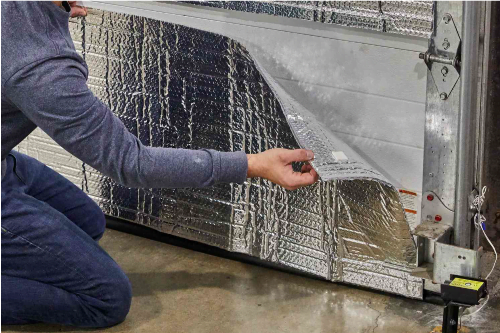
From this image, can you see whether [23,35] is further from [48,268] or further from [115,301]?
[115,301]

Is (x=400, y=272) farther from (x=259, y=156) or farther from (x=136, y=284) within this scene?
(x=136, y=284)

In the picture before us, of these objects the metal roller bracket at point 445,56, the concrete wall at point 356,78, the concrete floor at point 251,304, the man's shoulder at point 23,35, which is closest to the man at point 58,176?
the man's shoulder at point 23,35

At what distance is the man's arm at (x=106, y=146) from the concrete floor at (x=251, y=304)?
569 mm

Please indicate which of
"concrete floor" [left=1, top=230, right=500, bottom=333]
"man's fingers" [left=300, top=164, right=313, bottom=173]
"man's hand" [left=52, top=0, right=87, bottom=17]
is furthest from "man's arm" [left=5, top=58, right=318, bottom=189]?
"man's hand" [left=52, top=0, right=87, bottom=17]

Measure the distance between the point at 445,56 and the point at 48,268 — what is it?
1.26 metres

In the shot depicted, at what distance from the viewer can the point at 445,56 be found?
6.99ft

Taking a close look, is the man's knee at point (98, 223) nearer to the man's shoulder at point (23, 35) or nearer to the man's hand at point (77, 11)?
the man's hand at point (77, 11)

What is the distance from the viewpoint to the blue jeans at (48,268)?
2.21 m

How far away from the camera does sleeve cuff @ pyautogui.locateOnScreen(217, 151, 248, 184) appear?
1983 millimetres

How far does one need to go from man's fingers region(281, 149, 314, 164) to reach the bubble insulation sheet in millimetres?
67

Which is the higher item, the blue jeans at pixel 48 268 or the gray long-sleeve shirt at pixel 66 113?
the gray long-sleeve shirt at pixel 66 113

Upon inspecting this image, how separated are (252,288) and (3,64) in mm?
1187

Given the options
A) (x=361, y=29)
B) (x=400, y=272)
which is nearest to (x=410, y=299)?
(x=400, y=272)

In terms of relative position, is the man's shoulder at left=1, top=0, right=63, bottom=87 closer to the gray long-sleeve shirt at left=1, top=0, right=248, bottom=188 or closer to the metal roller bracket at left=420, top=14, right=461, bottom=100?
the gray long-sleeve shirt at left=1, top=0, right=248, bottom=188
